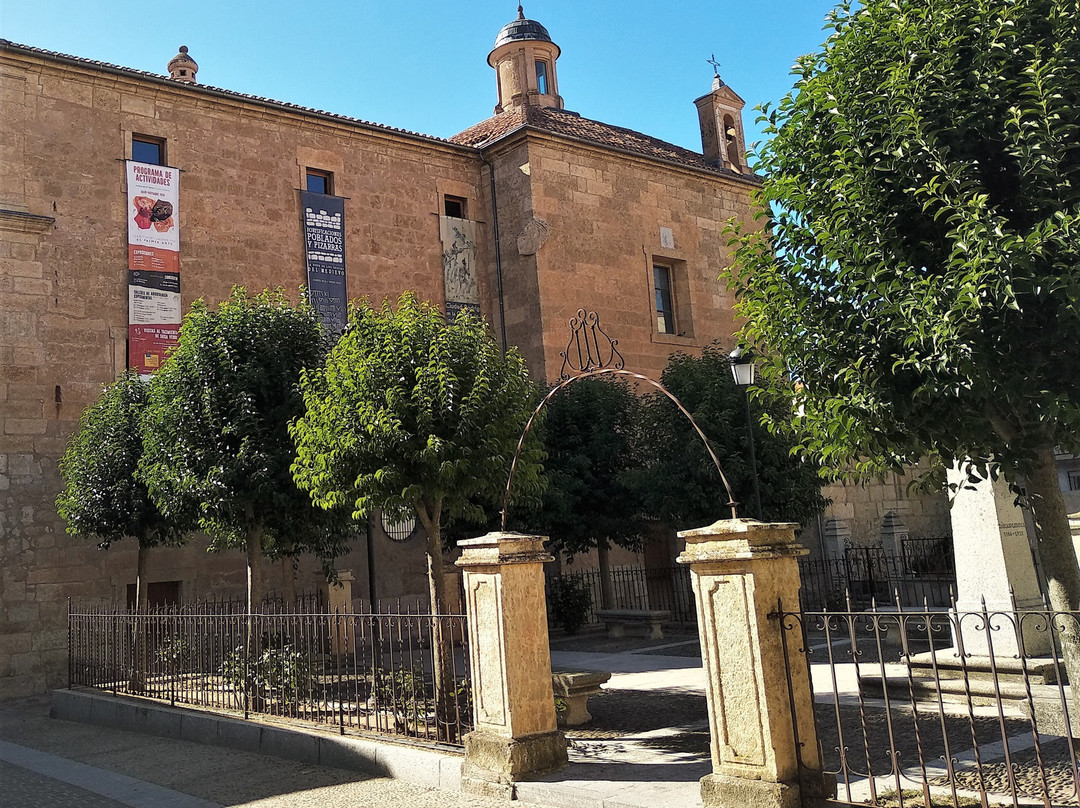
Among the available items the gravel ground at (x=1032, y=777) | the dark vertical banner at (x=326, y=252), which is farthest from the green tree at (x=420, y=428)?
the dark vertical banner at (x=326, y=252)

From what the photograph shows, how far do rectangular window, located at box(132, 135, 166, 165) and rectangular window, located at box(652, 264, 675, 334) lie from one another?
37.8 ft

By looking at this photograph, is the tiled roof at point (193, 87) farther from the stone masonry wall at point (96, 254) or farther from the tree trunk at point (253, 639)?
the tree trunk at point (253, 639)

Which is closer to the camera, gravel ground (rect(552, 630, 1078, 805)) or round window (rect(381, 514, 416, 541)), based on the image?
gravel ground (rect(552, 630, 1078, 805))

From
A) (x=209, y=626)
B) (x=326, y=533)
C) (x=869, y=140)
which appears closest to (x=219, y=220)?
(x=326, y=533)

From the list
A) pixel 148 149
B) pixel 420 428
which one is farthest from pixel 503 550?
pixel 148 149

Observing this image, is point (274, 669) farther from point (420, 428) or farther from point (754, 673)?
point (754, 673)

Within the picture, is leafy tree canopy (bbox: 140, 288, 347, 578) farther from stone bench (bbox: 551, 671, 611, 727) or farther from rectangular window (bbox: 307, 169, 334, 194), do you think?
rectangular window (bbox: 307, 169, 334, 194)

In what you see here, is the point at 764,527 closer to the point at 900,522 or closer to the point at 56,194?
the point at 56,194

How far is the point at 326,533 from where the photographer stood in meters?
13.5

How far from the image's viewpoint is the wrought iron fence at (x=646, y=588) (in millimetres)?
18578

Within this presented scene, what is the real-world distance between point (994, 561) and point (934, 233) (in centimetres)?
415

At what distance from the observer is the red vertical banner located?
16062 millimetres

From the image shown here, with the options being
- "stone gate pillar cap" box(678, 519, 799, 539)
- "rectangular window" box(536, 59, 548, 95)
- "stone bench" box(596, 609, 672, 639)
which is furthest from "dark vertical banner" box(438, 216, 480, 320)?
"stone gate pillar cap" box(678, 519, 799, 539)

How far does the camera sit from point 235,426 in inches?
409
